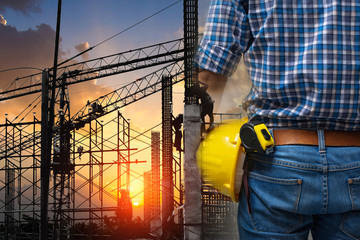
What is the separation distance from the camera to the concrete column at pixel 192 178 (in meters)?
4.99

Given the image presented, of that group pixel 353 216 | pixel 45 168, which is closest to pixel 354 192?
pixel 353 216

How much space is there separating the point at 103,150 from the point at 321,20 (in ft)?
61.5

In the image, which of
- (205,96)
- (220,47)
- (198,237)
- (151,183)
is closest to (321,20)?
(220,47)

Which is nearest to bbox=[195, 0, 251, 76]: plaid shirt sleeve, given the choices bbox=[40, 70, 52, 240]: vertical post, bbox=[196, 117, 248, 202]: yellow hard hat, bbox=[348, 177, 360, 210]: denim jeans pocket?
bbox=[196, 117, 248, 202]: yellow hard hat

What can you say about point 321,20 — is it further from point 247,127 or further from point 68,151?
point 68,151

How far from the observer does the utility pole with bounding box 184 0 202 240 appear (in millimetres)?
5023

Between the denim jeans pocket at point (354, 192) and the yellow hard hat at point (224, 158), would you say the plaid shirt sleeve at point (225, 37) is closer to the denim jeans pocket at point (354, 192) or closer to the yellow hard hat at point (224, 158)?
the yellow hard hat at point (224, 158)

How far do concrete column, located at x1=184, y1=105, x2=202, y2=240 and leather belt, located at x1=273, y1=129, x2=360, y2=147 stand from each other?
130 inches

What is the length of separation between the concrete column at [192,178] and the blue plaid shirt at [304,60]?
3.30m

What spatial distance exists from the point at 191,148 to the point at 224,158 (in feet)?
12.1

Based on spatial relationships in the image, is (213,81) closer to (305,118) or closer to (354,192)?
(305,118)

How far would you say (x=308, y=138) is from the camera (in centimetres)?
121

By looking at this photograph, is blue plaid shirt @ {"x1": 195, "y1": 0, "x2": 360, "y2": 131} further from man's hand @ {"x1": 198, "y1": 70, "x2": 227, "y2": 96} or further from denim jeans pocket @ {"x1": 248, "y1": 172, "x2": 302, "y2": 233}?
denim jeans pocket @ {"x1": 248, "y1": 172, "x2": 302, "y2": 233}

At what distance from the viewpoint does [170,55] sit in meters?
24.9
